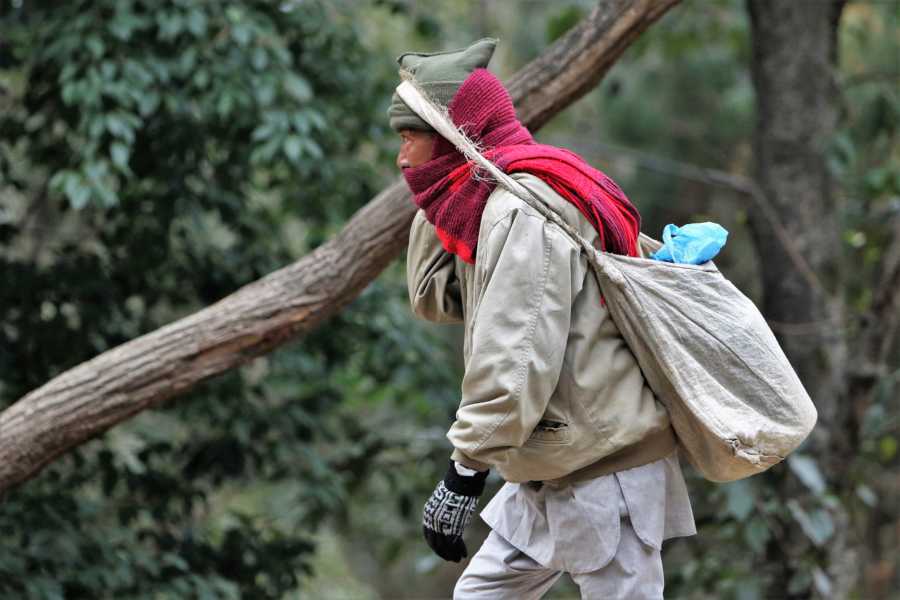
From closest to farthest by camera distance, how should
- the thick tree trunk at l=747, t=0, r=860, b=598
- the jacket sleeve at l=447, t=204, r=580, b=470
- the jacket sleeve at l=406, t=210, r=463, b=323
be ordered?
1. the jacket sleeve at l=447, t=204, r=580, b=470
2. the jacket sleeve at l=406, t=210, r=463, b=323
3. the thick tree trunk at l=747, t=0, r=860, b=598

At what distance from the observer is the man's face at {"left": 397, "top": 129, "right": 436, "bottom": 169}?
2.38m

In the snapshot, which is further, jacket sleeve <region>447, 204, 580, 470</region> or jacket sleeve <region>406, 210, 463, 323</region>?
jacket sleeve <region>406, 210, 463, 323</region>

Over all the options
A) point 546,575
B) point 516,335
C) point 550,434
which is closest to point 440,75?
point 516,335

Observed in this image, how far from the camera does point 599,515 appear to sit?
223 centimetres

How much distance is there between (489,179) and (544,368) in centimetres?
42

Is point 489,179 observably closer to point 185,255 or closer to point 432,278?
point 432,278

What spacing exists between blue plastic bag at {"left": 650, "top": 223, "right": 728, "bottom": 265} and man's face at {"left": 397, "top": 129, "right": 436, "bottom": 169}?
0.54m

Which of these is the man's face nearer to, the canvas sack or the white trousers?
the canvas sack

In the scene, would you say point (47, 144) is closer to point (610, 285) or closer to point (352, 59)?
point (352, 59)

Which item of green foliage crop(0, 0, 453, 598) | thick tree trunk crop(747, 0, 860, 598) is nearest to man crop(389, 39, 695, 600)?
green foliage crop(0, 0, 453, 598)

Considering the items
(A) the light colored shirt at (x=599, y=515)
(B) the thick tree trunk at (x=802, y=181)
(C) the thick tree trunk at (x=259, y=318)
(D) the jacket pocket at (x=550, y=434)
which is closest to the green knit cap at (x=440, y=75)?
(D) the jacket pocket at (x=550, y=434)

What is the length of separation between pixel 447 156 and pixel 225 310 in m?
1.39

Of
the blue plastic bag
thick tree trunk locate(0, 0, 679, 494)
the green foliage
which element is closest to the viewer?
the blue plastic bag

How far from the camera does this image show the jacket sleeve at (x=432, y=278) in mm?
2554
